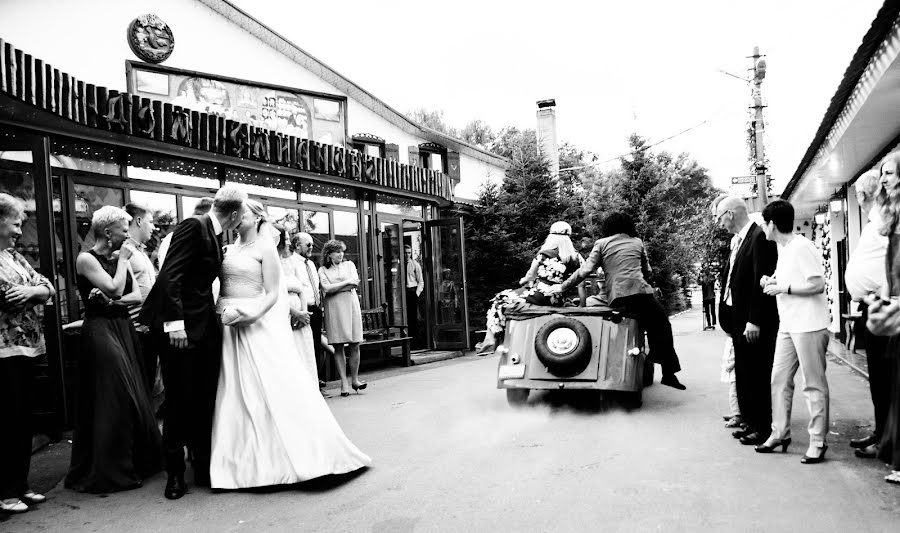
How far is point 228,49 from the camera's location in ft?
49.3

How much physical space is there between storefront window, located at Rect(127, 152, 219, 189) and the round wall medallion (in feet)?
9.12

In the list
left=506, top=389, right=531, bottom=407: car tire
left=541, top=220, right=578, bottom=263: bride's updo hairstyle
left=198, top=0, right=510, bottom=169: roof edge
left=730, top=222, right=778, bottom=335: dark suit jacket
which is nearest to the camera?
left=730, top=222, right=778, bottom=335: dark suit jacket

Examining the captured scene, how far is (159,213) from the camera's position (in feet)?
35.4

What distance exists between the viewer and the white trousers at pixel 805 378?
18.1 ft

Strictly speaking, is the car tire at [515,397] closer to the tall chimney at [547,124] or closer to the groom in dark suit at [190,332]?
the groom in dark suit at [190,332]

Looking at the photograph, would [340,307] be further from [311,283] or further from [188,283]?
[188,283]

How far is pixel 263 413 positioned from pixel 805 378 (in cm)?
401

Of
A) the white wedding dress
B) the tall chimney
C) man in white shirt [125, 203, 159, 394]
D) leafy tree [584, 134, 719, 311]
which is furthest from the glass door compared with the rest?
the tall chimney

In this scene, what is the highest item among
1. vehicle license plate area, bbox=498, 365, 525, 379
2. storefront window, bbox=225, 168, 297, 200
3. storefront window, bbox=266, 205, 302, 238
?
storefront window, bbox=225, 168, 297, 200

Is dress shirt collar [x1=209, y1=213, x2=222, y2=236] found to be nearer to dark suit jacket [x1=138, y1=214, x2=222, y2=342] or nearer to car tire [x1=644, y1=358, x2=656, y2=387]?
dark suit jacket [x1=138, y1=214, x2=222, y2=342]

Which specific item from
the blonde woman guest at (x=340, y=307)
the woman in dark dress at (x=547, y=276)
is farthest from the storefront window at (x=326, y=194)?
the woman in dark dress at (x=547, y=276)

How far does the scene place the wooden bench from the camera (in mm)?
13297

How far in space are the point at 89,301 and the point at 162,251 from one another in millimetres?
715

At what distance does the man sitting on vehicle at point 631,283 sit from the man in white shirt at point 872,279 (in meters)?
2.49
